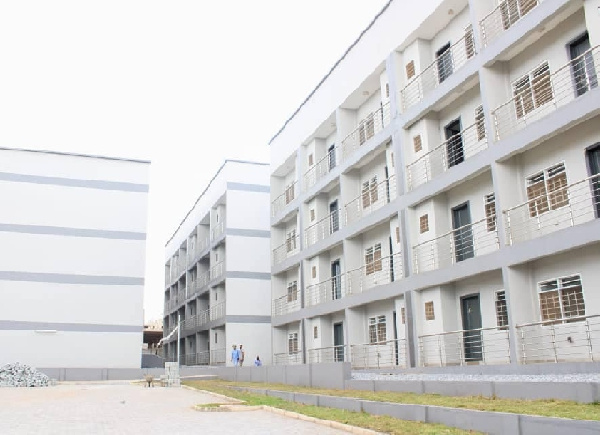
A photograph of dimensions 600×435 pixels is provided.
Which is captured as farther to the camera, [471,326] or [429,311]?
[429,311]

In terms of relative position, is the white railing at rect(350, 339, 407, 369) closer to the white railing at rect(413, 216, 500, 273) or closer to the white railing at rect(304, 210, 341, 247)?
the white railing at rect(413, 216, 500, 273)

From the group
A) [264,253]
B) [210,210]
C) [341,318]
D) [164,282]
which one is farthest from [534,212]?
[164,282]

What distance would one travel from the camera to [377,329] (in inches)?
936

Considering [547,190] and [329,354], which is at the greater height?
[547,190]

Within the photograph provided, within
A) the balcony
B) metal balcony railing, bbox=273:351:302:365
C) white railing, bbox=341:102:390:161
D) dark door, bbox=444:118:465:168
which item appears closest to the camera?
dark door, bbox=444:118:465:168

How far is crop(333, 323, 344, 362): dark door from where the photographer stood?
26705mm

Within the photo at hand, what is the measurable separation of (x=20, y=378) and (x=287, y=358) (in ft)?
41.9

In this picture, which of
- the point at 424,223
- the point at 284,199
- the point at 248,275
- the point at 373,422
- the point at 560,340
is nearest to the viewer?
the point at 373,422

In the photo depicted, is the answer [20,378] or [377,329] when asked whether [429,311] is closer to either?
[377,329]

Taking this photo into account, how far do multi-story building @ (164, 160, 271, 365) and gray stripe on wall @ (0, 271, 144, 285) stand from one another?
5.60 m

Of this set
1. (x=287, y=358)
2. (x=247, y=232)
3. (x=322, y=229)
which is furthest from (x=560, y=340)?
(x=247, y=232)

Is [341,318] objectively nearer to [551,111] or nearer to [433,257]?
[433,257]

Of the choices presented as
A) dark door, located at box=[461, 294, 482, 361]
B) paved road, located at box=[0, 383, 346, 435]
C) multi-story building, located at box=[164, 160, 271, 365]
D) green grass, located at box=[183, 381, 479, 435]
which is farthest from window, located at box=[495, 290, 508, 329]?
multi-story building, located at box=[164, 160, 271, 365]

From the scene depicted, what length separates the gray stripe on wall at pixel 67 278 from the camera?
31641 mm
